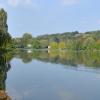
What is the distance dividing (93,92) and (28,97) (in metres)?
4.55

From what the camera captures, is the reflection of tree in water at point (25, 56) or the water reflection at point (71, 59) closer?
the water reflection at point (71, 59)

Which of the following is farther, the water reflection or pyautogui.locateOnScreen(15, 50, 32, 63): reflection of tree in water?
pyautogui.locateOnScreen(15, 50, 32, 63): reflection of tree in water

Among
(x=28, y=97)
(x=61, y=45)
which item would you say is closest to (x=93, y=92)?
(x=28, y=97)

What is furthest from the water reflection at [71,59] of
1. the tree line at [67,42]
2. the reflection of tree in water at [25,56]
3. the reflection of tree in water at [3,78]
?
the tree line at [67,42]

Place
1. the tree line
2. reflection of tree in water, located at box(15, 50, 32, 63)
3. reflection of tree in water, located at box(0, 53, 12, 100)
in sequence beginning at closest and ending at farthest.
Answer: reflection of tree in water, located at box(0, 53, 12, 100)
reflection of tree in water, located at box(15, 50, 32, 63)
the tree line

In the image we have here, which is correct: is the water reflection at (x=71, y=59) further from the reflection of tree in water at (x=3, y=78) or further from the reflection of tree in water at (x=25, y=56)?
the reflection of tree in water at (x=3, y=78)

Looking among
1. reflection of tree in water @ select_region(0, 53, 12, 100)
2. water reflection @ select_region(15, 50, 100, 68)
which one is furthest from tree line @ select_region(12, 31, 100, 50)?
reflection of tree in water @ select_region(0, 53, 12, 100)

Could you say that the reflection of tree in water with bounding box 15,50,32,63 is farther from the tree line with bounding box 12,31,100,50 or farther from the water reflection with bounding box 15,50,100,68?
the tree line with bounding box 12,31,100,50

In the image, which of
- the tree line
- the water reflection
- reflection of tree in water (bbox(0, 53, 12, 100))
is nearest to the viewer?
reflection of tree in water (bbox(0, 53, 12, 100))

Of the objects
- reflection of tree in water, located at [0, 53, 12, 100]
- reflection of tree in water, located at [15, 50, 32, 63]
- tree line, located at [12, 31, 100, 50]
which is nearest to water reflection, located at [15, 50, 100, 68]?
reflection of tree in water, located at [15, 50, 32, 63]

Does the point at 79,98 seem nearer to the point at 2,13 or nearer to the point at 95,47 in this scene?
the point at 2,13

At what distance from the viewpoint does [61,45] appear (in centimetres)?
15688

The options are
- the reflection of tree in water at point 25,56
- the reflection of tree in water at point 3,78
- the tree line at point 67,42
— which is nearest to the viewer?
the reflection of tree in water at point 3,78

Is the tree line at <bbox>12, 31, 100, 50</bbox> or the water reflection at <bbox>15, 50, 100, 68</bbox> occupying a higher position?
the tree line at <bbox>12, 31, 100, 50</bbox>
